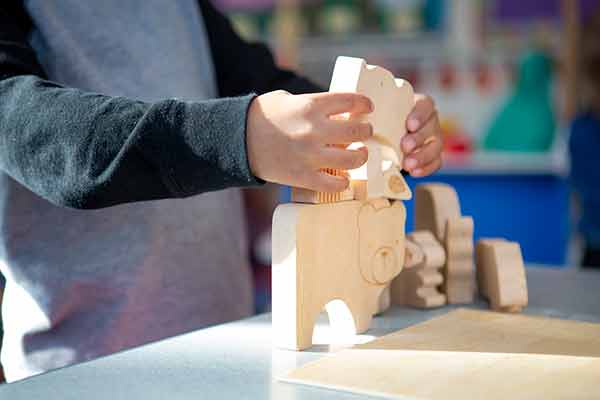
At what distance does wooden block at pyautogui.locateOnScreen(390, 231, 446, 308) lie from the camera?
74 cm

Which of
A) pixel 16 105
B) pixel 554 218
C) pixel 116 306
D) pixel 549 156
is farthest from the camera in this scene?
pixel 549 156

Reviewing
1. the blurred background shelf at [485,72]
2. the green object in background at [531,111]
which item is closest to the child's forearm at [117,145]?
the blurred background shelf at [485,72]

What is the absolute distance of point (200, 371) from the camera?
0.52m

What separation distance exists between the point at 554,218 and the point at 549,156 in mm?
229

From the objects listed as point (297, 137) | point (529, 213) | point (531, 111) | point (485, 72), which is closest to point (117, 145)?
point (297, 137)

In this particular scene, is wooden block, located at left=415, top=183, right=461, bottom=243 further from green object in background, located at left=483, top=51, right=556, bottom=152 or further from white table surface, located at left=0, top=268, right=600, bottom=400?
green object in background, located at left=483, top=51, right=556, bottom=152

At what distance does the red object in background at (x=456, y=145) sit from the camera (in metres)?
2.47

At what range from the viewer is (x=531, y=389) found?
1.55ft

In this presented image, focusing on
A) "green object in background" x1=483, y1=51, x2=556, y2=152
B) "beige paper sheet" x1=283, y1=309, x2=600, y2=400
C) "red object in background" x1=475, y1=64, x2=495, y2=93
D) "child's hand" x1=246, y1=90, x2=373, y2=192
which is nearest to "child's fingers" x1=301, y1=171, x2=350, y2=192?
"child's hand" x1=246, y1=90, x2=373, y2=192

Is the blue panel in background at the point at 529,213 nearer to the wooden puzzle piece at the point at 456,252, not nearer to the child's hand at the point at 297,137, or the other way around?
the wooden puzzle piece at the point at 456,252

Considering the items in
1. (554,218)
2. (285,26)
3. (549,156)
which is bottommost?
(554,218)

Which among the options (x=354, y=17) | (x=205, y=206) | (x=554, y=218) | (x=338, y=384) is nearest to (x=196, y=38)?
(x=205, y=206)

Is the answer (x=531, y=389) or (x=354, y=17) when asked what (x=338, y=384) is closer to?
(x=531, y=389)

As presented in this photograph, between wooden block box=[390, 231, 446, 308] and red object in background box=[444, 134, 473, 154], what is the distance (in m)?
1.69
